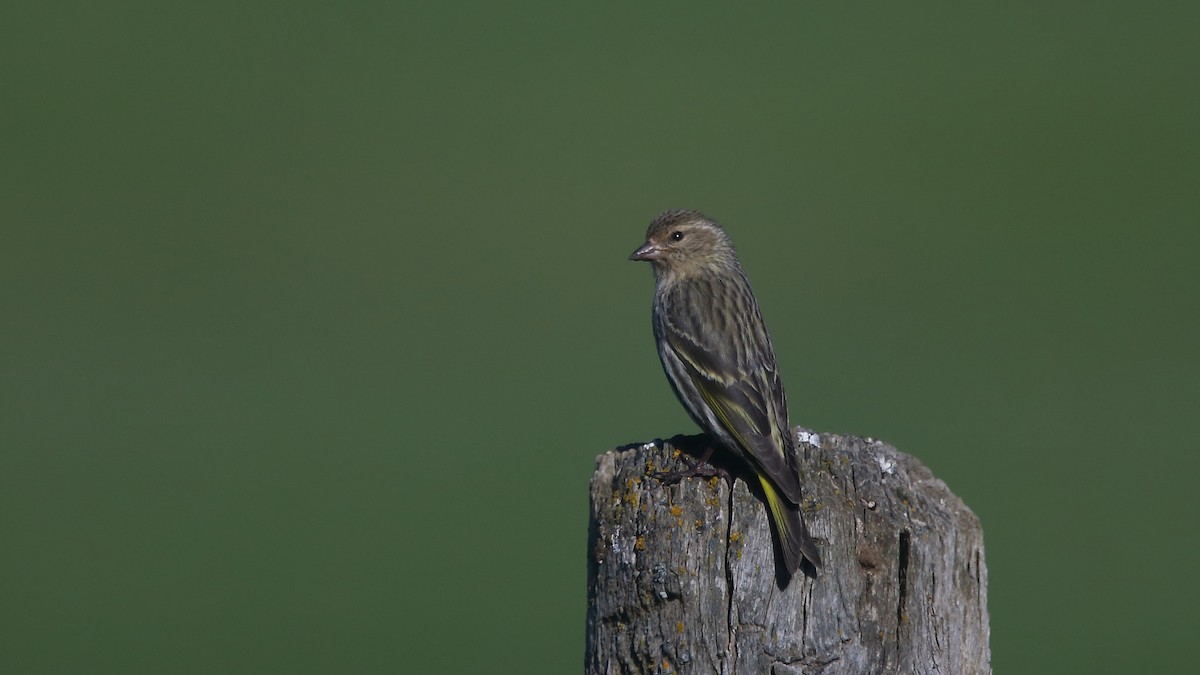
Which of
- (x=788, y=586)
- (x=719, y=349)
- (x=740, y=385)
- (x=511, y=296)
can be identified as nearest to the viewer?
(x=788, y=586)

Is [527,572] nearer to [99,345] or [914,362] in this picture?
[914,362]

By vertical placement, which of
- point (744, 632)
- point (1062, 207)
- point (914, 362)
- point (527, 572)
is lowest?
point (744, 632)

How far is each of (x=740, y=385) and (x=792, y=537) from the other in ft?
7.13

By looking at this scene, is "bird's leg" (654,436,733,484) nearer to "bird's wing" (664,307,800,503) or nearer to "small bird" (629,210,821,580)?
"small bird" (629,210,821,580)

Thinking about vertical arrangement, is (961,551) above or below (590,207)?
below

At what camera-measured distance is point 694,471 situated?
427 cm

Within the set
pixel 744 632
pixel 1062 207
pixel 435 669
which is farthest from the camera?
pixel 1062 207

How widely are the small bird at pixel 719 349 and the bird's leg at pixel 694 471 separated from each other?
0.37 feet

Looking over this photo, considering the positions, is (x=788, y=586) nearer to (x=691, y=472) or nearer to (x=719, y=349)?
(x=691, y=472)

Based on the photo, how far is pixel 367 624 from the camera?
11.2 meters

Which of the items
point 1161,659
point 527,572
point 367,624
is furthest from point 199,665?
point 1161,659

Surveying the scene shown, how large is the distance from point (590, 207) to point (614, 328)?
5317 mm

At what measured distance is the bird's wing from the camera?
5.13m

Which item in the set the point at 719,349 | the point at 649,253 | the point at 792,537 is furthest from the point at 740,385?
the point at 792,537
